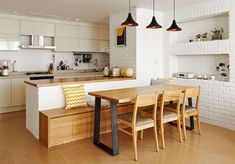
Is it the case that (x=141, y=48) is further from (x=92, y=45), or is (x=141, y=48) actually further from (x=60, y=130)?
(x=60, y=130)

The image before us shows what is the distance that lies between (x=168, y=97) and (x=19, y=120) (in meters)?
3.22

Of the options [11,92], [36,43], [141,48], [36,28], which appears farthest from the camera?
[36,43]

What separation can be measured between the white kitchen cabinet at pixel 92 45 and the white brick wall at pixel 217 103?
3.26 meters

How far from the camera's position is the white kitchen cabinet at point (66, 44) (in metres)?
6.06

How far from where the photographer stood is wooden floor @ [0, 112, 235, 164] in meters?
2.76

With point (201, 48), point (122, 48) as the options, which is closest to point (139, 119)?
point (201, 48)

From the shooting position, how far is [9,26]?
17.6 ft

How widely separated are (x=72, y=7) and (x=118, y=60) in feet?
5.20

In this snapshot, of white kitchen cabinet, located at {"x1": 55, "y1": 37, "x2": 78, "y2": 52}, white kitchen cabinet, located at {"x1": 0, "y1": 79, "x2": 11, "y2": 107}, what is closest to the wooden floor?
white kitchen cabinet, located at {"x1": 0, "y1": 79, "x2": 11, "y2": 107}

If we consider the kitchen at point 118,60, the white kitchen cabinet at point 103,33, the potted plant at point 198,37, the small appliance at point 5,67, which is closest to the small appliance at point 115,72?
the kitchen at point 118,60

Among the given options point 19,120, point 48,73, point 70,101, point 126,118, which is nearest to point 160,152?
point 126,118

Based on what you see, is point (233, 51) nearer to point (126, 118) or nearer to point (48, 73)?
→ point (126, 118)

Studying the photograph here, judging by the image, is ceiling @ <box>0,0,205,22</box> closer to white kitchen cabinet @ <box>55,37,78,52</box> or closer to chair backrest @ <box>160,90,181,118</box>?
white kitchen cabinet @ <box>55,37,78,52</box>

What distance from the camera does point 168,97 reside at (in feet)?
10.6
